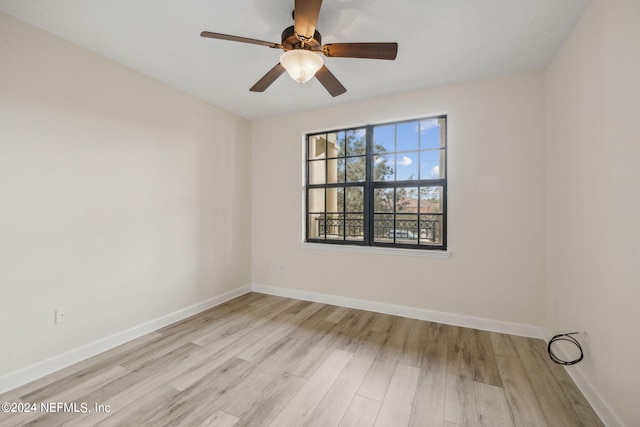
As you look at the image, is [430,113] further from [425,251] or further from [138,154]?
[138,154]

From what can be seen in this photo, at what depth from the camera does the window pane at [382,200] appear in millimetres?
3227

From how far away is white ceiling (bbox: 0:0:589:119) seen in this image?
5.72ft

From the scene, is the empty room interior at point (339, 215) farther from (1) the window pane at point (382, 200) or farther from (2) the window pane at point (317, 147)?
(2) the window pane at point (317, 147)

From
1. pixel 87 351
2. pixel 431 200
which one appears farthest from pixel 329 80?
pixel 87 351

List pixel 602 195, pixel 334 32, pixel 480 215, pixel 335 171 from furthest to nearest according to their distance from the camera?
1. pixel 335 171
2. pixel 480 215
3. pixel 334 32
4. pixel 602 195

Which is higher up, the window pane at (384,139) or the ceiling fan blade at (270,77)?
the ceiling fan blade at (270,77)

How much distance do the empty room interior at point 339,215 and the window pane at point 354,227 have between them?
3cm

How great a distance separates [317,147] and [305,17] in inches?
95.7

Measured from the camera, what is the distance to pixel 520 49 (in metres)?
2.18

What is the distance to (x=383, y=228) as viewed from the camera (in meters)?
3.27

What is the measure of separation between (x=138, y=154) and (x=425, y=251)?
3147mm

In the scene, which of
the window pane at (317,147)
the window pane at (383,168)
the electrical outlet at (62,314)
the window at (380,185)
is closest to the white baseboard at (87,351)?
the electrical outlet at (62,314)

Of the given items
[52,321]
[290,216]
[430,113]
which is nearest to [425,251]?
[430,113]

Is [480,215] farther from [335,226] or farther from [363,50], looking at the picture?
[363,50]
